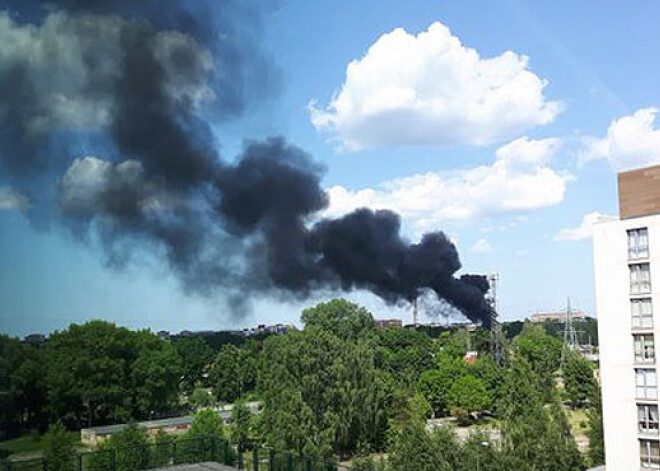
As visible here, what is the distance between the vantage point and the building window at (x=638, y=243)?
9.12 m

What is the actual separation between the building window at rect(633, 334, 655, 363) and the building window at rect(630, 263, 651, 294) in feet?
2.07

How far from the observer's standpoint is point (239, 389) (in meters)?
23.5

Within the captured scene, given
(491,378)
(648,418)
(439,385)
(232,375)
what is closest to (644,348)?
(648,418)

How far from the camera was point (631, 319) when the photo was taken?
927 cm

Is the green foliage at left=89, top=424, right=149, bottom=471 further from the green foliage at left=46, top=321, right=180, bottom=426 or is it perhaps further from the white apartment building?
the green foliage at left=46, top=321, right=180, bottom=426

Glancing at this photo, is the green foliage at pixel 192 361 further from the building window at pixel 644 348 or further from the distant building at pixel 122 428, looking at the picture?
the building window at pixel 644 348

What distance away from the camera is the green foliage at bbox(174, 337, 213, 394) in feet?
86.4

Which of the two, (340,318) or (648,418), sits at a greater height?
(340,318)

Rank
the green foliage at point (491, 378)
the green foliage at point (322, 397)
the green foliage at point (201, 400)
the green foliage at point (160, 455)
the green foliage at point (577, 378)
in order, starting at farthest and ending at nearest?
the green foliage at point (201, 400), the green foliage at point (577, 378), the green foliage at point (491, 378), the green foliage at point (322, 397), the green foliage at point (160, 455)

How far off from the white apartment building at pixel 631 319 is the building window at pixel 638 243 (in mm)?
10

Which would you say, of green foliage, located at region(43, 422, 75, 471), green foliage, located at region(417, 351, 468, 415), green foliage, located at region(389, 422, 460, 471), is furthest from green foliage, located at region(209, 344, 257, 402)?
green foliage, located at region(389, 422, 460, 471)

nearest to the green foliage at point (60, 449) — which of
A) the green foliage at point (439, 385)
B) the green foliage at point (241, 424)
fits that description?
the green foliage at point (241, 424)

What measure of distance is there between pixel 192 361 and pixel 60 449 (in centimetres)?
1689

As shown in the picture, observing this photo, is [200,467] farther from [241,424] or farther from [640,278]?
[241,424]
